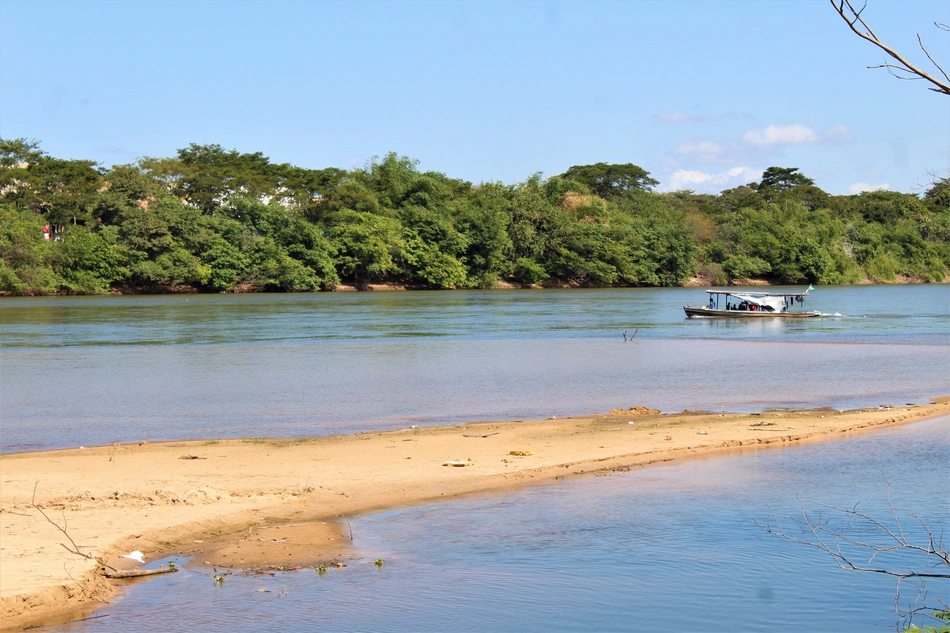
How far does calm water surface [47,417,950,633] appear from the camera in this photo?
25.5 ft

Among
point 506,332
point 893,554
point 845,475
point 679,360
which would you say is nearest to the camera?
point 893,554

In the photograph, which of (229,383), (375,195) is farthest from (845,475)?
(375,195)

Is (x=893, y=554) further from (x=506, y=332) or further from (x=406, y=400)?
(x=506, y=332)

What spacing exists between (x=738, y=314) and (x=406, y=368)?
2935 centimetres

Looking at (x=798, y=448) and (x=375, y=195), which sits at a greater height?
(x=375, y=195)

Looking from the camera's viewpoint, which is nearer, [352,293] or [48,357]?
[48,357]

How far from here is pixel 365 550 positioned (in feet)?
30.9

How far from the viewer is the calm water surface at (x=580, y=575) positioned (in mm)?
7770

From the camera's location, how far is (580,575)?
347 inches

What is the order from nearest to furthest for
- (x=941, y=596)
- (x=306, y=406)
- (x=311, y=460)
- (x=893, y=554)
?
(x=941, y=596), (x=893, y=554), (x=311, y=460), (x=306, y=406)

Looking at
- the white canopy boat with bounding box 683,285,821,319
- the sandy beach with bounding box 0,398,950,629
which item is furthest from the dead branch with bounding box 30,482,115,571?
the white canopy boat with bounding box 683,285,821,319

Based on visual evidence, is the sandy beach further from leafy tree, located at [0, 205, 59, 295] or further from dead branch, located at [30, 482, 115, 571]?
leafy tree, located at [0, 205, 59, 295]

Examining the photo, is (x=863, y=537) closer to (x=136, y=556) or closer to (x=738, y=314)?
(x=136, y=556)

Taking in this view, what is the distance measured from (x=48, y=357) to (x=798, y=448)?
24864mm
